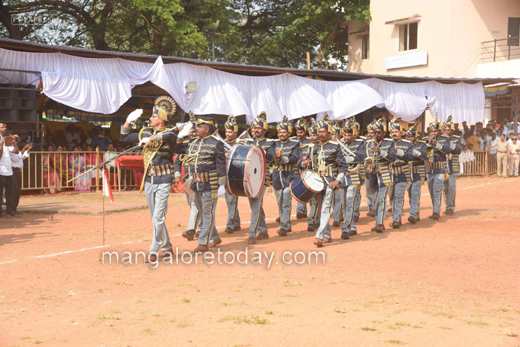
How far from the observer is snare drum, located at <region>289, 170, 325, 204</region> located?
10.6 m

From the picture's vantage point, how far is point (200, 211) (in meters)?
9.91

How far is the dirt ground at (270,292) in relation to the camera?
5.82 m

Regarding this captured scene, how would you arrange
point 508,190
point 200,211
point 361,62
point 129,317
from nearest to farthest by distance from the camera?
1. point 129,317
2. point 200,211
3. point 508,190
4. point 361,62

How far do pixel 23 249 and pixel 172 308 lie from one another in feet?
14.5

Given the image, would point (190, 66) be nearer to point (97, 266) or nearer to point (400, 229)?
point (400, 229)

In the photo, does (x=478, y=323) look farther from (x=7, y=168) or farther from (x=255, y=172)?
(x=7, y=168)

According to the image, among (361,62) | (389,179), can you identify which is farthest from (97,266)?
(361,62)

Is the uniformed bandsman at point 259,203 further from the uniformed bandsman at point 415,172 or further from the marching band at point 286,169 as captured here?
the uniformed bandsman at point 415,172

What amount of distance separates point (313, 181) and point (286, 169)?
4.63ft

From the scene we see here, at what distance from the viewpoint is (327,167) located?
1087 centimetres

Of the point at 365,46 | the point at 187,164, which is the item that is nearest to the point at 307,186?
the point at 187,164

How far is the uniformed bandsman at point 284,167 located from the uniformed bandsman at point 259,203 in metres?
0.13

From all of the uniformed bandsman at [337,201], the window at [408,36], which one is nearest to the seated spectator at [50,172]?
the uniformed bandsman at [337,201]

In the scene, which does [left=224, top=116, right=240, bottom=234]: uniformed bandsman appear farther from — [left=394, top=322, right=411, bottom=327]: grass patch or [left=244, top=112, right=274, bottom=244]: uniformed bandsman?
[left=394, top=322, right=411, bottom=327]: grass patch
